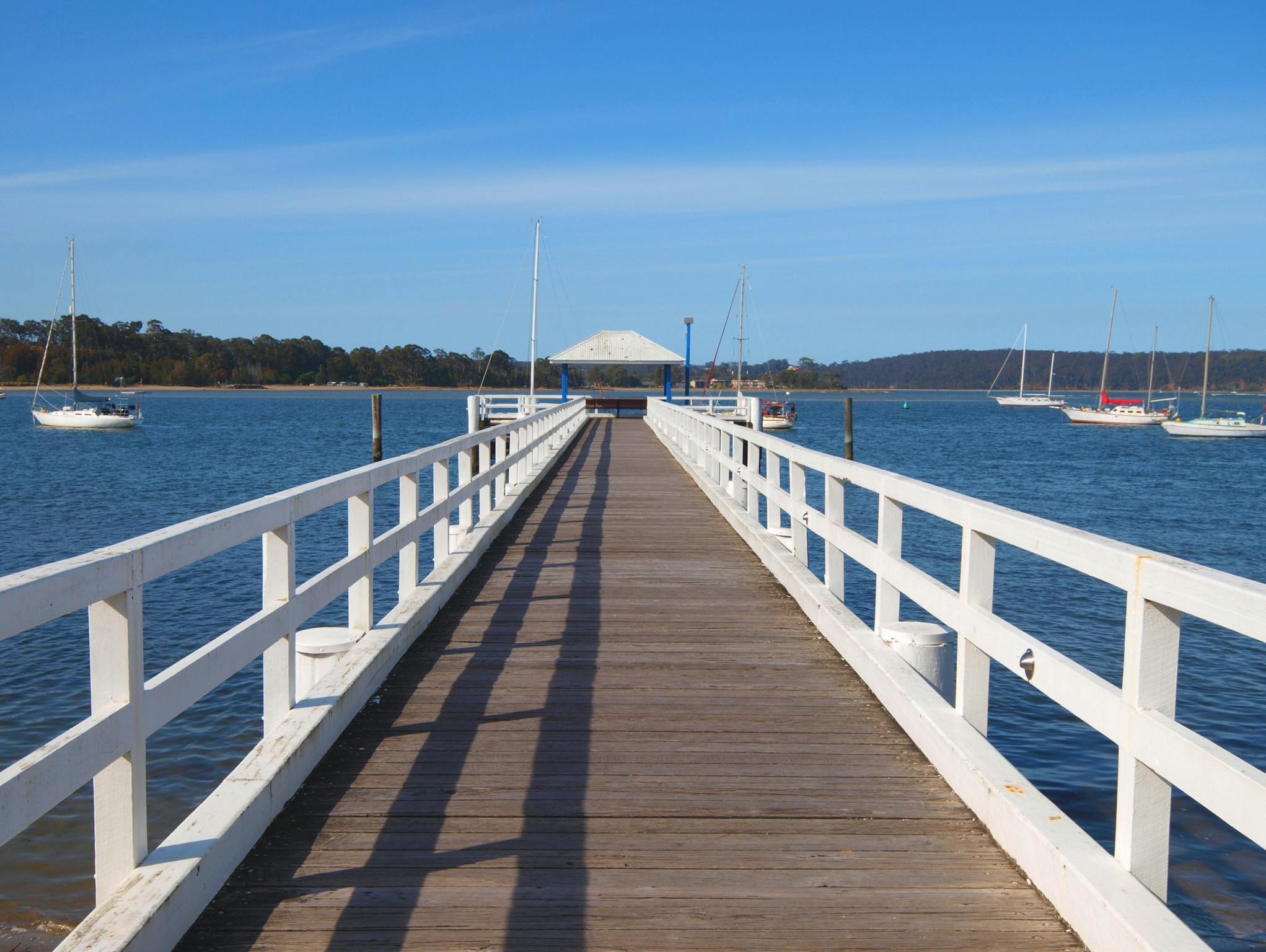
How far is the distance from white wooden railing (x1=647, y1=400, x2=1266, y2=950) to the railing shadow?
4.96ft

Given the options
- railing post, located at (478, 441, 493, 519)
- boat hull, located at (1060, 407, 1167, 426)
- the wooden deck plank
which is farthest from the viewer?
boat hull, located at (1060, 407, 1167, 426)

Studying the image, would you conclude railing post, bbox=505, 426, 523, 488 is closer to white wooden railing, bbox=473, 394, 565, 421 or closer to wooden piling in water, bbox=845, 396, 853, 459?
white wooden railing, bbox=473, 394, 565, 421

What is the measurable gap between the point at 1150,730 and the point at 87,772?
2808 millimetres

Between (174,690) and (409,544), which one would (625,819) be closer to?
(174,690)

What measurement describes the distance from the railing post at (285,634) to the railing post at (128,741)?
1.15 meters

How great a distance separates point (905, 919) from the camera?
3576 mm

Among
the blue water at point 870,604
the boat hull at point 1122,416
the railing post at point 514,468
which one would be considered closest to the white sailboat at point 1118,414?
the boat hull at point 1122,416

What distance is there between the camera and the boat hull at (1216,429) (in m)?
86.4

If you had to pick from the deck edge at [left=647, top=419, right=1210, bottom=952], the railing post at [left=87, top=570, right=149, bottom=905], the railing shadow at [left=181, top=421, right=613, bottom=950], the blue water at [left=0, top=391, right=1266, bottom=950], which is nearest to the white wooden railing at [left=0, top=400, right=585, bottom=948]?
the railing post at [left=87, top=570, right=149, bottom=905]

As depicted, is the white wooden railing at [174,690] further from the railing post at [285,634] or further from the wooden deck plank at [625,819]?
the wooden deck plank at [625,819]

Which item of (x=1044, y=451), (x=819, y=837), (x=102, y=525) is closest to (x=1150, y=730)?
(x=819, y=837)

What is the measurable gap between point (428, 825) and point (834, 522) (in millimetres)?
3603

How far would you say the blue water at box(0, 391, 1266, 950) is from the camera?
8703mm

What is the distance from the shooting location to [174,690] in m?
3.55
